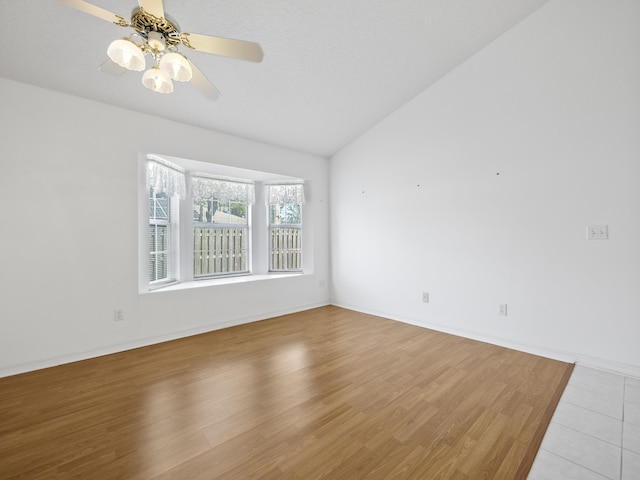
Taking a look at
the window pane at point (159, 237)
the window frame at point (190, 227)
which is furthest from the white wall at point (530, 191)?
the window pane at point (159, 237)

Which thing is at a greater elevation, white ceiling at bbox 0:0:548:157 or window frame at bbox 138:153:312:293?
white ceiling at bbox 0:0:548:157

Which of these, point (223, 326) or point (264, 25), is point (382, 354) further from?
point (264, 25)

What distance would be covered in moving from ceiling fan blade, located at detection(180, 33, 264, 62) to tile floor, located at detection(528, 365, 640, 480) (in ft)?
8.62

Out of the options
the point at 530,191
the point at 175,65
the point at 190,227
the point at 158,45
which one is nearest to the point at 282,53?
the point at 158,45

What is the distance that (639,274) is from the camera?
2.40 metres

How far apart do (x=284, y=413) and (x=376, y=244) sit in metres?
2.82

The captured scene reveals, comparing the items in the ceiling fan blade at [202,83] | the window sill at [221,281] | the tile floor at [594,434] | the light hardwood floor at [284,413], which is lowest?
the tile floor at [594,434]

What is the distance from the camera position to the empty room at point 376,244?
5.49ft

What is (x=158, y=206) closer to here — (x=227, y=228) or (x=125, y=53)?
(x=227, y=228)

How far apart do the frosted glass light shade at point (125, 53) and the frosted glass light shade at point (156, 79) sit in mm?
74

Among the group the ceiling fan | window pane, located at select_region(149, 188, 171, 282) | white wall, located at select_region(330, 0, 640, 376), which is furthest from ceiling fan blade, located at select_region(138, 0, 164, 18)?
white wall, located at select_region(330, 0, 640, 376)

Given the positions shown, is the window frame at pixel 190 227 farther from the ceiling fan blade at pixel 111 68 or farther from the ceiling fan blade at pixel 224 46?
the ceiling fan blade at pixel 224 46

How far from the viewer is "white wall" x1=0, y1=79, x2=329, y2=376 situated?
8.41ft

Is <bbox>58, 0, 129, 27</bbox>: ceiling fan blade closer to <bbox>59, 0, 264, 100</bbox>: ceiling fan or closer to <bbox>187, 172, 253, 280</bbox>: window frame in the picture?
<bbox>59, 0, 264, 100</bbox>: ceiling fan
